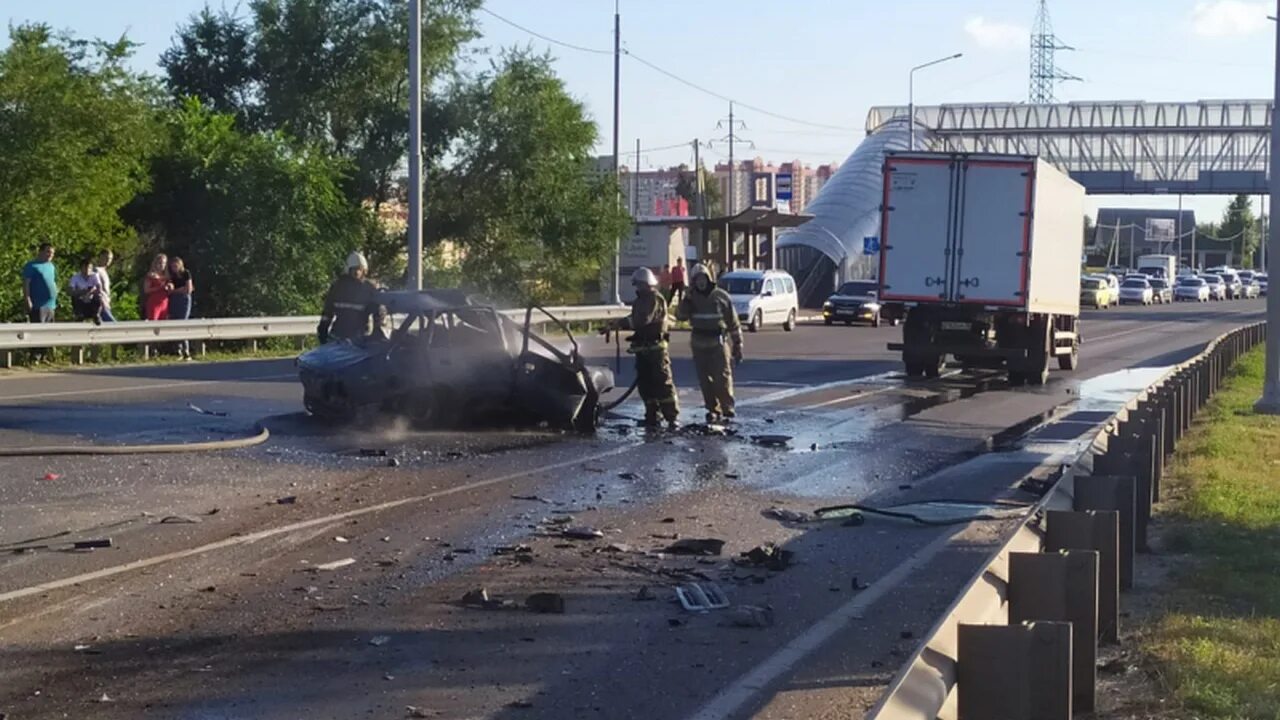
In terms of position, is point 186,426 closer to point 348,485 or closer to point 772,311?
point 348,485

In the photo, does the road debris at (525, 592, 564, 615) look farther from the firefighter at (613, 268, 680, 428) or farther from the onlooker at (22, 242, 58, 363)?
the onlooker at (22, 242, 58, 363)

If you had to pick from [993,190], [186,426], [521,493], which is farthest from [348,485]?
[993,190]

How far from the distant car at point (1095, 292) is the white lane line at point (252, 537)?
213 ft

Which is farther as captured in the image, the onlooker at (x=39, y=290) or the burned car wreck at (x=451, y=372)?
the onlooker at (x=39, y=290)

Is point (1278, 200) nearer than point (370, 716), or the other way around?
point (370, 716)

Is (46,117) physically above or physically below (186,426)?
above

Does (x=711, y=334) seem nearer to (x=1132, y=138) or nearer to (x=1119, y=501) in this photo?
(x=1119, y=501)

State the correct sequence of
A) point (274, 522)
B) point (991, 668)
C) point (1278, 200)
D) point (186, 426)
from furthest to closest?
point (1278, 200)
point (186, 426)
point (274, 522)
point (991, 668)

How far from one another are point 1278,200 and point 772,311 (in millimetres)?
27207

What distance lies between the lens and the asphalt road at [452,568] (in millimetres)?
6559

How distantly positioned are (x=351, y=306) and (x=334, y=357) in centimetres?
92

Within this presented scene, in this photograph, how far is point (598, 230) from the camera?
46.2 meters

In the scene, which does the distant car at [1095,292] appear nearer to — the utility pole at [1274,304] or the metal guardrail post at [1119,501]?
the utility pole at [1274,304]

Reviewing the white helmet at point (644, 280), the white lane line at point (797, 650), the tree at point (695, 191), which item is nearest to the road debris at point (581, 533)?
the white lane line at point (797, 650)
